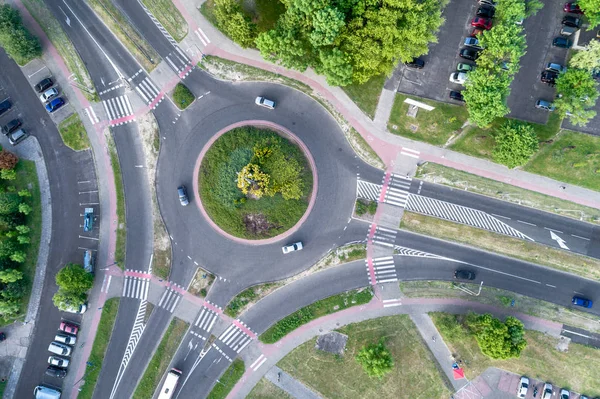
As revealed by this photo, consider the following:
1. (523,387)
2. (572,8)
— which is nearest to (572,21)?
(572,8)

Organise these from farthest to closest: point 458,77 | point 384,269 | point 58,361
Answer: point 384,269 → point 58,361 → point 458,77

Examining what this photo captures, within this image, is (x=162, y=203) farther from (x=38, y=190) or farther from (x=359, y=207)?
(x=359, y=207)

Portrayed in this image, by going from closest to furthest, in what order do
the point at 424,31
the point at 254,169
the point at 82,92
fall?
the point at 424,31 → the point at 254,169 → the point at 82,92

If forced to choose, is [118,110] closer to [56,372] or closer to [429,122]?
[56,372]

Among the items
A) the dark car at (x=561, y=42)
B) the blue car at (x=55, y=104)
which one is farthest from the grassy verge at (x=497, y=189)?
the blue car at (x=55, y=104)

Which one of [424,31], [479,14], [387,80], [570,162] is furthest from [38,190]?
[570,162]

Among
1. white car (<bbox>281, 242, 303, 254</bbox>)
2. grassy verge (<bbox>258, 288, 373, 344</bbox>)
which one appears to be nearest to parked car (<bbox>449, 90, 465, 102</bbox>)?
grassy verge (<bbox>258, 288, 373, 344</bbox>)

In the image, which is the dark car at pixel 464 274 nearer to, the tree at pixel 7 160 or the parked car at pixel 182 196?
the parked car at pixel 182 196

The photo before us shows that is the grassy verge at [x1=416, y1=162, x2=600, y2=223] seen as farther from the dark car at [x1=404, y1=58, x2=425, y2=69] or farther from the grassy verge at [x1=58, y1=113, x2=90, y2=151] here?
the grassy verge at [x1=58, y1=113, x2=90, y2=151]
